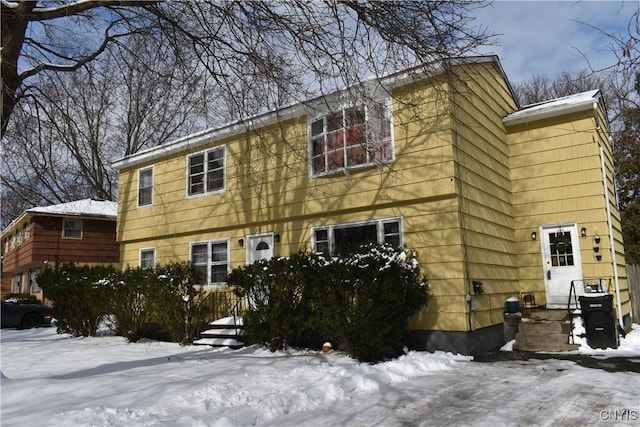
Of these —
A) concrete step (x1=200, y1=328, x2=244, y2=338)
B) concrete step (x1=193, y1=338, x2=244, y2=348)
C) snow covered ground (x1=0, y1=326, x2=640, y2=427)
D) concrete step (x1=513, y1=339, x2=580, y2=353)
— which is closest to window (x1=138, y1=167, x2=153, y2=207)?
concrete step (x1=200, y1=328, x2=244, y2=338)

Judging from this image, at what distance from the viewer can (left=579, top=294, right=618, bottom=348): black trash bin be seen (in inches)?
361

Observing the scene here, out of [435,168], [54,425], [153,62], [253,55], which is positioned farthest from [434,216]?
[54,425]

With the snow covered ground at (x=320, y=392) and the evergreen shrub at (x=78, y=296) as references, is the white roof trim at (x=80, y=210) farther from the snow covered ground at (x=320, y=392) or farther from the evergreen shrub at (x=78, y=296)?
the snow covered ground at (x=320, y=392)

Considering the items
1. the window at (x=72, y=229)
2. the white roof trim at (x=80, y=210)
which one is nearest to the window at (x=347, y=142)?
the white roof trim at (x=80, y=210)

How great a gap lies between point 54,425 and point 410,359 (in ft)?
17.8

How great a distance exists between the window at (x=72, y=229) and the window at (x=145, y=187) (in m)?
10.9

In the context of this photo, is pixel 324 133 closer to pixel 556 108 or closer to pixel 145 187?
pixel 556 108

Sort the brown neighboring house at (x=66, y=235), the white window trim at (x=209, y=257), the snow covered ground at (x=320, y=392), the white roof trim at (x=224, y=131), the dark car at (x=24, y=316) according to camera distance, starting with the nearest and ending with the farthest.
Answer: the snow covered ground at (x=320, y=392) < the white roof trim at (x=224, y=131) < the white window trim at (x=209, y=257) < the dark car at (x=24, y=316) < the brown neighboring house at (x=66, y=235)

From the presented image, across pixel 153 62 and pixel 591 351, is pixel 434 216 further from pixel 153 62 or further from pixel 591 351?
pixel 153 62

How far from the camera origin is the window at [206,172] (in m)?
13.4

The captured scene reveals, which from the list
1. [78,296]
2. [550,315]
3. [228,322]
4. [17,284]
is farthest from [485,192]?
[17,284]

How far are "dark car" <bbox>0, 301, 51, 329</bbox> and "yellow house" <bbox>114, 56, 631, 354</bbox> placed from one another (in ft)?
24.5

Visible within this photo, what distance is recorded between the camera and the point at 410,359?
26.3 feet

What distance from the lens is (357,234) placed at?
10.4 meters
